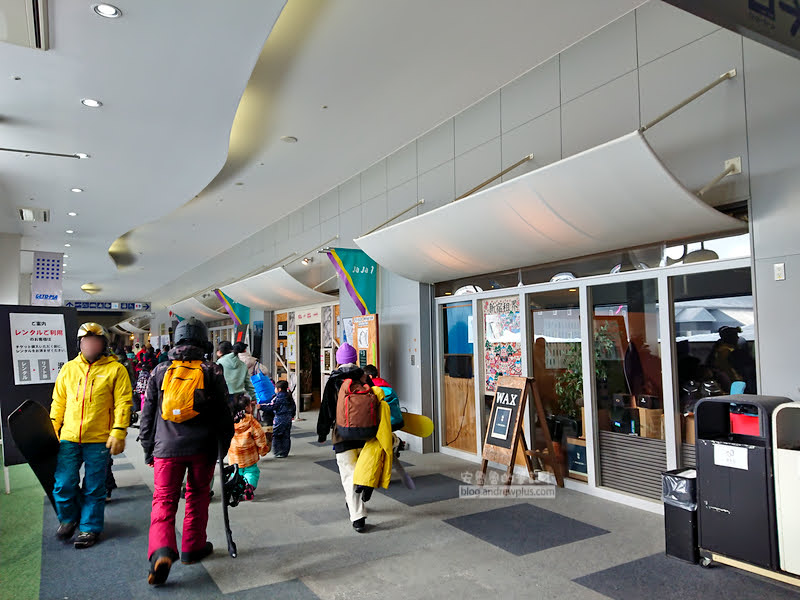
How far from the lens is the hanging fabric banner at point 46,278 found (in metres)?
11.3

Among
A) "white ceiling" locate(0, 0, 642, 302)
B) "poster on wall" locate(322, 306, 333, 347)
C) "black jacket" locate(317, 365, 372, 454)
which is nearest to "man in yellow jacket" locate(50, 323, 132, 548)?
"black jacket" locate(317, 365, 372, 454)

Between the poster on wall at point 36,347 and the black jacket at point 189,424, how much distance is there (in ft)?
10.2

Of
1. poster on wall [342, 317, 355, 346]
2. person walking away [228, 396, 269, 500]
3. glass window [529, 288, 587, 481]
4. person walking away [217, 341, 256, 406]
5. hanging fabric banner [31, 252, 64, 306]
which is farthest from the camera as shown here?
hanging fabric banner [31, 252, 64, 306]

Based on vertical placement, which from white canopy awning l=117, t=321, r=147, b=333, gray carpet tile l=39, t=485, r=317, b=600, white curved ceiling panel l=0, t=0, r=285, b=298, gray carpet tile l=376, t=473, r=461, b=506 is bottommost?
gray carpet tile l=376, t=473, r=461, b=506

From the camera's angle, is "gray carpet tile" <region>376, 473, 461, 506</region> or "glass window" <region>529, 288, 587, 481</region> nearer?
"gray carpet tile" <region>376, 473, 461, 506</region>

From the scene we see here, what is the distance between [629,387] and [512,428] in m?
1.18

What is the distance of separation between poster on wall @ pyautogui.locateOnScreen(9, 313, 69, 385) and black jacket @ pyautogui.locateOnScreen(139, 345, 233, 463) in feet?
10.2

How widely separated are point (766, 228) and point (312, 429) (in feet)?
25.3

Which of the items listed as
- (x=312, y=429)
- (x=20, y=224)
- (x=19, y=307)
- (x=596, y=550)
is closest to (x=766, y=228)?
(x=596, y=550)

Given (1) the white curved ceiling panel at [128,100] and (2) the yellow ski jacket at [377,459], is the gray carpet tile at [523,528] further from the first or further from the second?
(1) the white curved ceiling panel at [128,100]

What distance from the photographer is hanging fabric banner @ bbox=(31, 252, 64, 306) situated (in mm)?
11336

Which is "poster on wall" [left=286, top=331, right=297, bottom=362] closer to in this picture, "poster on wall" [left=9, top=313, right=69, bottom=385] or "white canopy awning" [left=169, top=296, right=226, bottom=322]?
"white canopy awning" [left=169, top=296, right=226, bottom=322]

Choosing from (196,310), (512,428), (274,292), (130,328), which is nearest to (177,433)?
(512,428)

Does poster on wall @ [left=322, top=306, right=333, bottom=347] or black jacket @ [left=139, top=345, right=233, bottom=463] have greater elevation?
poster on wall @ [left=322, top=306, right=333, bottom=347]
